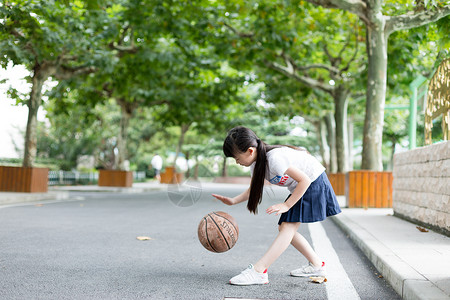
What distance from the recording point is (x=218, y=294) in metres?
3.65

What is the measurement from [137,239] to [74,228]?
149 cm

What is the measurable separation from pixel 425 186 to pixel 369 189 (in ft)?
13.9

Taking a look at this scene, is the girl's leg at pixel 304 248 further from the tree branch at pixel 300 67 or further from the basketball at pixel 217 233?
the tree branch at pixel 300 67

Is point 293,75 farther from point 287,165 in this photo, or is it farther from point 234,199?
point 287,165

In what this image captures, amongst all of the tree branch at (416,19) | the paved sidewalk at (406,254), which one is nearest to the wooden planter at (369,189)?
the paved sidewalk at (406,254)

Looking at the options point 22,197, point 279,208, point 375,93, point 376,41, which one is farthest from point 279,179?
point 22,197

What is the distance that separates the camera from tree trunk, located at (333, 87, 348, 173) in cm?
1773

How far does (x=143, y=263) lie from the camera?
4.83m

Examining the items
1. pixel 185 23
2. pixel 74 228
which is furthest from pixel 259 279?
pixel 185 23

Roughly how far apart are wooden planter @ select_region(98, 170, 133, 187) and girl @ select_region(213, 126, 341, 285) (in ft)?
57.2

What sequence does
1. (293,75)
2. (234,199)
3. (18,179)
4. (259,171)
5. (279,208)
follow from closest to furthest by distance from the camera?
(279,208), (259,171), (234,199), (18,179), (293,75)

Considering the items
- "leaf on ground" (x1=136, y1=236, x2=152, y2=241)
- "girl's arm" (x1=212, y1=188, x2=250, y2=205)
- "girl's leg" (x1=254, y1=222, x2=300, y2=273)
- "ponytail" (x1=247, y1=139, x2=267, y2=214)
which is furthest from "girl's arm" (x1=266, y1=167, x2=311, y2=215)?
"leaf on ground" (x1=136, y1=236, x2=152, y2=241)

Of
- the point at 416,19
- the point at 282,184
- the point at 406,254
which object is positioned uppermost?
the point at 416,19

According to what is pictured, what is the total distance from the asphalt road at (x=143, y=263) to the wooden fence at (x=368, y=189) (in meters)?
3.20
